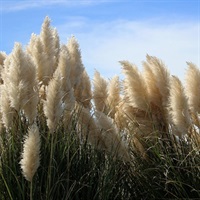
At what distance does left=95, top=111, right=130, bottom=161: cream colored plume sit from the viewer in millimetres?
3756

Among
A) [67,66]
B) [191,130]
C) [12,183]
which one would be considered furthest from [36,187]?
[191,130]

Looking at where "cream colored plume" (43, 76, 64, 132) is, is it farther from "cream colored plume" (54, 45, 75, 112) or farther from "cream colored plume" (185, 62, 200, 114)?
"cream colored plume" (185, 62, 200, 114)

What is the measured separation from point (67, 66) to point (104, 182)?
3.51 ft

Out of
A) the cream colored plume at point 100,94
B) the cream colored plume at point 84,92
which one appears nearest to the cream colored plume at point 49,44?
the cream colored plume at point 84,92

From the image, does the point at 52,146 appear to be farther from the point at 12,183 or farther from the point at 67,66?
the point at 67,66

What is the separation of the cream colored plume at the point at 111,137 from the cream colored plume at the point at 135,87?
0.67 metres

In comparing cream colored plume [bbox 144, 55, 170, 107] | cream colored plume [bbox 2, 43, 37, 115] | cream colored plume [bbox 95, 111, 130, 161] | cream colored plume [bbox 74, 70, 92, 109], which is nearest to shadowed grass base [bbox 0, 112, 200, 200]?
cream colored plume [bbox 95, 111, 130, 161]

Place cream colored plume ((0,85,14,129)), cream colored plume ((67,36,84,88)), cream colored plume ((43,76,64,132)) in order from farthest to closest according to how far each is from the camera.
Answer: cream colored plume ((67,36,84,88)) → cream colored plume ((0,85,14,129)) → cream colored plume ((43,76,64,132))

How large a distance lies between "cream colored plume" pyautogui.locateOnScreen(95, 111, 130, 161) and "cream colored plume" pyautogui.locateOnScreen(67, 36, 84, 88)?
0.84 m

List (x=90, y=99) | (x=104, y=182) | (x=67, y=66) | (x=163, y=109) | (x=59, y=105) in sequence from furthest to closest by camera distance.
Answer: (x=90, y=99), (x=163, y=109), (x=67, y=66), (x=104, y=182), (x=59, y=105)

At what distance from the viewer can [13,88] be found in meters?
3.69

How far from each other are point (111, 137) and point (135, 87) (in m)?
0.81

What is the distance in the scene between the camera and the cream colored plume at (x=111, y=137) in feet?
12.3

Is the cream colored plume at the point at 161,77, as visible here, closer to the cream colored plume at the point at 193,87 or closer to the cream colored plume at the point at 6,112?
the cream colored plume at the point at 193,87
